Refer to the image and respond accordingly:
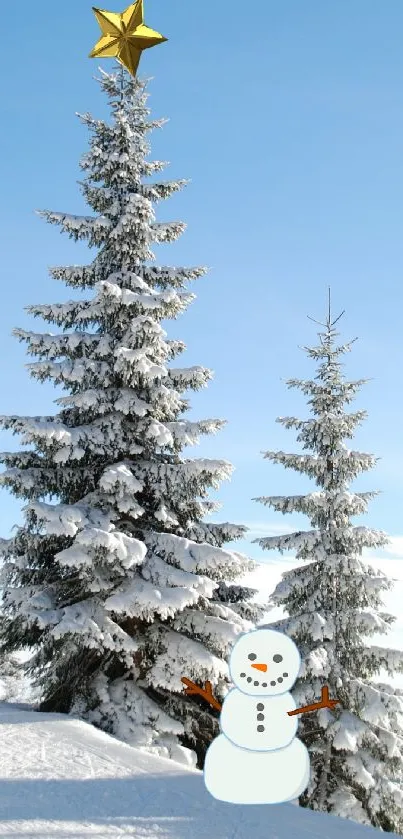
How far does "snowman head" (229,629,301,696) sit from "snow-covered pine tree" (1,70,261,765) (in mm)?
5351

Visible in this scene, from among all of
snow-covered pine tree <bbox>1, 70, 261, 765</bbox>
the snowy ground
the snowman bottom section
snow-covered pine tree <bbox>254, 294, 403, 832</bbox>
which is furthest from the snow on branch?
the snowman bottom section

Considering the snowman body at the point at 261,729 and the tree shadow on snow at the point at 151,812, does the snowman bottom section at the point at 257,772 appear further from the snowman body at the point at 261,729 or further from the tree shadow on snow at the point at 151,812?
the tree shadow on snow at the point at 151,812

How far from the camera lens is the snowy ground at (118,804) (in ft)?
20.8

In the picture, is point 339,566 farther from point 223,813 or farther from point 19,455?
point 223,813

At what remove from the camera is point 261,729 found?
5.63 metres

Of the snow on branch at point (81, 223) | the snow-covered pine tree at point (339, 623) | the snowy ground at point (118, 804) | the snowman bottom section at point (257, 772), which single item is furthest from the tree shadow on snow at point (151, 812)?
the snow on branch at point (81, 223)

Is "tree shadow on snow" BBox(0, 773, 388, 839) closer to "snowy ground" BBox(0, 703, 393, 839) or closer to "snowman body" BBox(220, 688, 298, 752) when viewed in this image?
"snowy ground" BBox(0, 703, 393, 839)

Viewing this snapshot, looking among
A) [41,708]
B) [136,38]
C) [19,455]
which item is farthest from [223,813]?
[136,38]

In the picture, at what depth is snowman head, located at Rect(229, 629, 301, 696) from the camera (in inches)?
219

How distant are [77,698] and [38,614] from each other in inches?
69.9

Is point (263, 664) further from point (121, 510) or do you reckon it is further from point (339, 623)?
point (339, 623)

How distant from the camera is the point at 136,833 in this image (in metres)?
6.29

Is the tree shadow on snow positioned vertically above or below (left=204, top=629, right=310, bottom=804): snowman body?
below

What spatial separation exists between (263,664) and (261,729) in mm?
545
